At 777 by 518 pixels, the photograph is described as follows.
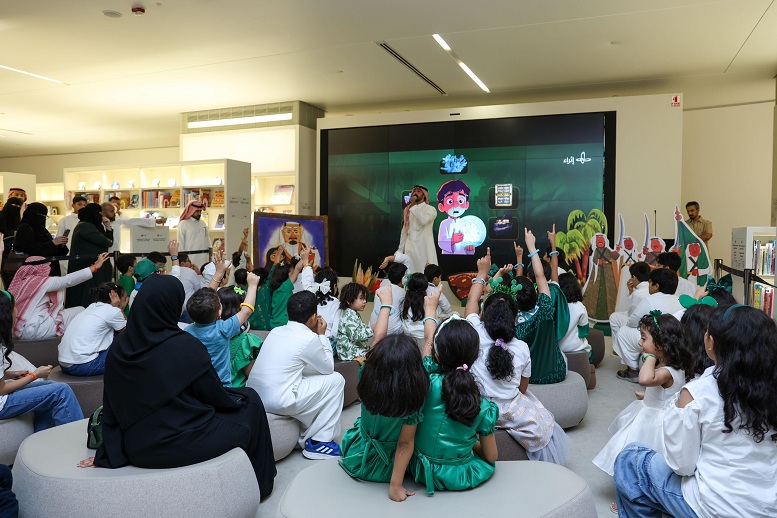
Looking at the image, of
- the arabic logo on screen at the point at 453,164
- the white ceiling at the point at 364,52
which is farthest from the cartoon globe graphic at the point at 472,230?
the white ceiling at the point at 364,52

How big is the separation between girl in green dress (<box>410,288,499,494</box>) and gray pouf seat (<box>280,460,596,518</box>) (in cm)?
6

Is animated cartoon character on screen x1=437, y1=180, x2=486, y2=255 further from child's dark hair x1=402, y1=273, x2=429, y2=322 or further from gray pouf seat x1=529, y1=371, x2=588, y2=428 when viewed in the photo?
gray pouf seat x1=529, y1=371, x2=588, y2=428

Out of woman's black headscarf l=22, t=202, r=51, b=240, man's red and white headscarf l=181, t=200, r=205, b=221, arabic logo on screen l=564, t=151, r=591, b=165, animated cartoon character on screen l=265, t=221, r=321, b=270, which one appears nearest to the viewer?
woman's black headscarf l=22, t=202, r=51, b=240

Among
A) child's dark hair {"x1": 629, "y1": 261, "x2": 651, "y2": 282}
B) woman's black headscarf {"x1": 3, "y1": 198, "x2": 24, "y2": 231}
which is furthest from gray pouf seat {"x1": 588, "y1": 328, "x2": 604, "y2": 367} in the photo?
woman's black headscarf {"x1": 3, "y1": 198, "x2": 24, "y2": 231}

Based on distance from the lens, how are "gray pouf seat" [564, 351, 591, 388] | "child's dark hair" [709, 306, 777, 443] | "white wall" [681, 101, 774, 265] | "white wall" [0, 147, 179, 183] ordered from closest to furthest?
"child's dark hair" [709, 306, 777, 443] → "gray pouf seat" [564, 351, 591, 388] → "white wall" [681, 101, 774, 265] → "white wall" [0, 147, 179, 183]

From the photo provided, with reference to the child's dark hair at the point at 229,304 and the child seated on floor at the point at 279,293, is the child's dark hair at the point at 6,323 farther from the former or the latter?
the child seated on floor at the point at 279,293

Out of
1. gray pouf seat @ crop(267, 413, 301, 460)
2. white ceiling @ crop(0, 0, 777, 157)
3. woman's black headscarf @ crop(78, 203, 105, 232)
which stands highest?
white ceiling @ crop(0, 0, 777, 157)

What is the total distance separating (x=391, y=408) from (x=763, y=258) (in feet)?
17.0

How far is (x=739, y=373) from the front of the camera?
6.33 feet

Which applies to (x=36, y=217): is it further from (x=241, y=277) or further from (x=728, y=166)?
(x=728, y=166)

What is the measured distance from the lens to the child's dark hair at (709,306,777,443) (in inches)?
74.9

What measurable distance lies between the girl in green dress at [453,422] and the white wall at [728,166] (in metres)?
9.83

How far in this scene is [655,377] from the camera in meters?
2.83

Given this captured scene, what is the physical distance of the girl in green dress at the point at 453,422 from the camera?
6.73 feet
